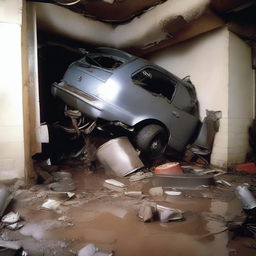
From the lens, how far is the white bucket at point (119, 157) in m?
4.23

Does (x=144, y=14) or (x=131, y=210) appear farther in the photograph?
(x=144, y=14)

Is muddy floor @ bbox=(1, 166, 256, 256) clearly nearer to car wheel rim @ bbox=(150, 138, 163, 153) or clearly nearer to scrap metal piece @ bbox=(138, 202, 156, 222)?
scrap metal piece @ bbox=(138, 202, 156, 222)

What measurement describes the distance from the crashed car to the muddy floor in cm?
131

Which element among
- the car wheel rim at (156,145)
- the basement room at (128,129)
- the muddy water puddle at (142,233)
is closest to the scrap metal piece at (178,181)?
the basement room at (128,129)

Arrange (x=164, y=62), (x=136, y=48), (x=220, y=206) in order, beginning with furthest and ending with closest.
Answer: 1. (x=164, y=62)
2. (x=136, y=48)
3. (x=220, y=206)

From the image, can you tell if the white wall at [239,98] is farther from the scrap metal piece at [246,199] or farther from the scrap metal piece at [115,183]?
the scrap metal piece at [115,183]

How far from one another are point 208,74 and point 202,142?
1420mm

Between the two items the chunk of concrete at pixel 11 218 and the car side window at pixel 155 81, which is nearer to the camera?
the chunk of concrete at pixel 11 218

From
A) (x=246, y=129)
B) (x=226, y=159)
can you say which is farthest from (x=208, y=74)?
(x=226, y=159)

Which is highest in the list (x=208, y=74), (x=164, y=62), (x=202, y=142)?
(x=164, y=62)

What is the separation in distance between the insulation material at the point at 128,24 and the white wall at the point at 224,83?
0.92 metres

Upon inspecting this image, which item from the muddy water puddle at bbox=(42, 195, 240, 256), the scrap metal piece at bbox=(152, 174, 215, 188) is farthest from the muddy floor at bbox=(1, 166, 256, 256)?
the scrap metal piece at bbox=(152, 174, 215, 188)

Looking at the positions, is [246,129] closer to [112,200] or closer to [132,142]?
[132,142]

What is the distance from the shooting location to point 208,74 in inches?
213
